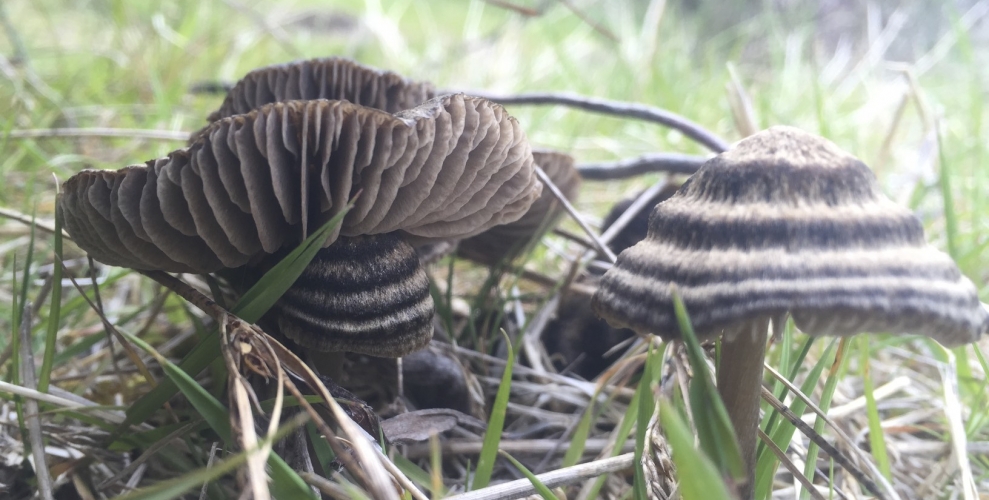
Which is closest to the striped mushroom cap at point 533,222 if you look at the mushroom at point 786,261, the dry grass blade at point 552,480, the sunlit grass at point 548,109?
the sunlit grass at point 548,109

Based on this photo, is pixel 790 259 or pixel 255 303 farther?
pixel 255 303

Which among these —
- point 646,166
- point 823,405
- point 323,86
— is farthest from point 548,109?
point 823,405

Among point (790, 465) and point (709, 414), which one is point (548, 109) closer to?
point (790, 465)

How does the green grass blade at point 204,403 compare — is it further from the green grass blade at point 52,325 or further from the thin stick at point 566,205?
the thin stick at point 566,205

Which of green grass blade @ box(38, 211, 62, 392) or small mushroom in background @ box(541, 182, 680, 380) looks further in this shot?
small mushroom in background @ box(541, 182, 680, 380)

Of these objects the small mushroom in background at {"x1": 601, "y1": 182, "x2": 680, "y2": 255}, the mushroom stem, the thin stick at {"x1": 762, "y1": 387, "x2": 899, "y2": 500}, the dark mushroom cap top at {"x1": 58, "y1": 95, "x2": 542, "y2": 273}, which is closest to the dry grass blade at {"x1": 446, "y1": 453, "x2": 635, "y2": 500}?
the mushroom stem

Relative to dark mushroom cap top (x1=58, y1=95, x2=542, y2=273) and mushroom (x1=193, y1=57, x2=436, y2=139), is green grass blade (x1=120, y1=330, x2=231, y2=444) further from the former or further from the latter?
mushroom (x1=193, y1=57, x2=436, y2=139)

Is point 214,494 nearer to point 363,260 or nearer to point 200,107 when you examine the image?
point 363,260

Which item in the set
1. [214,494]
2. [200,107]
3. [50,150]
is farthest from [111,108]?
[214,494]
